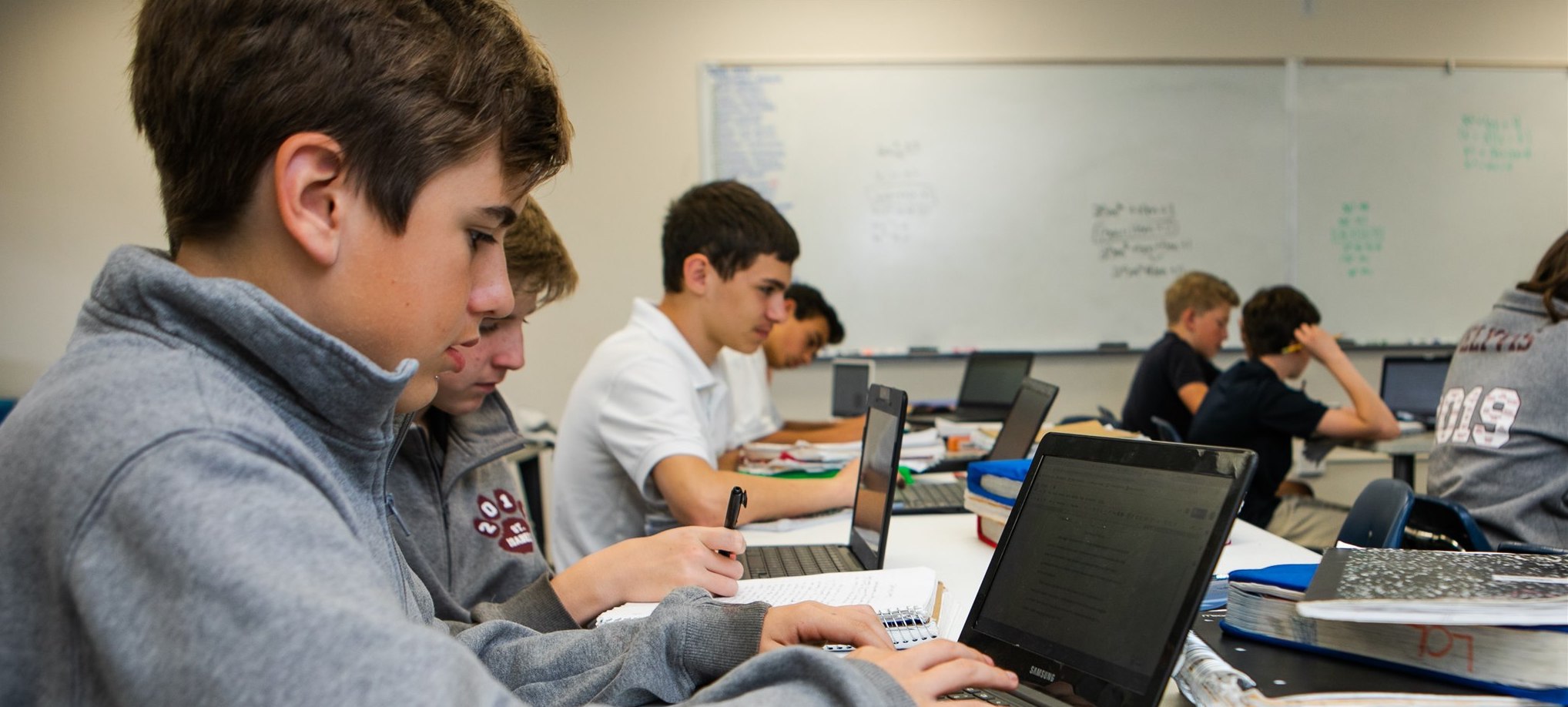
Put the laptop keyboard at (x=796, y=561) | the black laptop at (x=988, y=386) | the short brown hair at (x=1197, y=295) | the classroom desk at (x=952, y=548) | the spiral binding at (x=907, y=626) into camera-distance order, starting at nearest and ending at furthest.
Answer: the spiral binding at (x=907, y=626), the classroom desk at (x=952, y=548), the laptop keyboard at (x=796, y=561), the black laptop at (x=988, y=386), the short brown hair at (x=1197, y=295)

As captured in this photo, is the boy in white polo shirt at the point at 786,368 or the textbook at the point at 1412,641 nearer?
the textbook at the point at 1412,641

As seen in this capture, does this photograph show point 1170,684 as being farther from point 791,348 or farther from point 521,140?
point 791,348

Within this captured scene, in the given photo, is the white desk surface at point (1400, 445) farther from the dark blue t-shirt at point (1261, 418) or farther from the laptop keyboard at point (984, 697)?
the laptop keyboard at point (984, 697)

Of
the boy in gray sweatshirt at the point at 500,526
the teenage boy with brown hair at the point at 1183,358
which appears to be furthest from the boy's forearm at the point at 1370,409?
the boy in gray sweatshirt at the point at 500,526

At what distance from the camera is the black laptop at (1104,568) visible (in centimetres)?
76

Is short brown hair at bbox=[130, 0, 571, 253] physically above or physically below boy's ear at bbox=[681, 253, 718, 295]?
above

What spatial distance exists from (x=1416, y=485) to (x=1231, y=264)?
1.23 m

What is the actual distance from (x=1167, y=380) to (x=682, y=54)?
2.43m

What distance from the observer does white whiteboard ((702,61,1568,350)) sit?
458cm

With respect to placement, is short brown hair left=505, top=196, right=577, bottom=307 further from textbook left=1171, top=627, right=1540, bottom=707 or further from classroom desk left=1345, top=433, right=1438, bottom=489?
classroom desk left=1345, top=433, right=1438, bottom=489

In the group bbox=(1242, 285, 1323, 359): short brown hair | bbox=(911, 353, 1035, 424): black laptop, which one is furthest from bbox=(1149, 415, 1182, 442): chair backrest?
bbox=(911, 353, 1035, 424): black laptop

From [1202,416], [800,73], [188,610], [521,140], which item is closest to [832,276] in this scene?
[800,73]

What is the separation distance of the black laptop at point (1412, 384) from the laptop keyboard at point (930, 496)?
274 cm

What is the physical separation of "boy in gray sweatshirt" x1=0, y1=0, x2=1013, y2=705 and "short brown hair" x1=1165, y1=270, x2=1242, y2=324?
→ 11.8 feet
